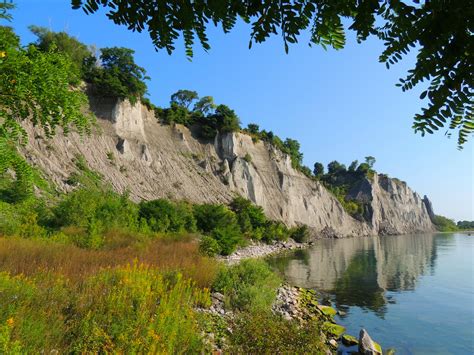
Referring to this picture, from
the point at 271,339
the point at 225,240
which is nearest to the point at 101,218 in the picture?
the point at 225,240

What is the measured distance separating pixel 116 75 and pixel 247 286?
134 feet

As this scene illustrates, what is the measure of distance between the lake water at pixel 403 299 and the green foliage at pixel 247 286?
3111mm

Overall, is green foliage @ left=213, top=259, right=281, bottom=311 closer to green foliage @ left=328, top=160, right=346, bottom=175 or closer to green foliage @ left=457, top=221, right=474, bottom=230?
green foliage @ left=328, top=160, right=346, bottom=175

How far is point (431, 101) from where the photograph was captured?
5.46 ft

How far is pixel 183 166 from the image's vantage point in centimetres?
4903

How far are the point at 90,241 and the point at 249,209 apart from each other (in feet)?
112

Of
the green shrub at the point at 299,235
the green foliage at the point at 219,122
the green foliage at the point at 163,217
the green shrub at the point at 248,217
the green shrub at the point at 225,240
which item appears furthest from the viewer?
the green foliage at the point at 219,122

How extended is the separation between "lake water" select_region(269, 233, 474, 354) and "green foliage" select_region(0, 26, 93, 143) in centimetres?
1027

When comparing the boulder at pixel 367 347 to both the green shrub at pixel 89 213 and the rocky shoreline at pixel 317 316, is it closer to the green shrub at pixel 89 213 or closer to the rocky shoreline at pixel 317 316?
the rocky shoreline at pixel 317 316

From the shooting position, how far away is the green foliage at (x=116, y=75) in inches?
1668

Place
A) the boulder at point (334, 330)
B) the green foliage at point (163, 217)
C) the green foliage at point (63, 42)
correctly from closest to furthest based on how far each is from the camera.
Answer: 1. the boulder at point (334, 330)
2. the green foliage at point (163, 217)
3. the green foliage at point (63, 42)

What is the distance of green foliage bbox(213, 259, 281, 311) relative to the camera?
9516 millimetres

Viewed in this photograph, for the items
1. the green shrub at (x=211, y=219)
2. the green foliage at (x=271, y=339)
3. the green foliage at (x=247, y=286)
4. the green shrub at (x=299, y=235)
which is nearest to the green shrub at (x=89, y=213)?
the green foliage at (x=247, y=286)

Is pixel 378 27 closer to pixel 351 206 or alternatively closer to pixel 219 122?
pixel 219 122
